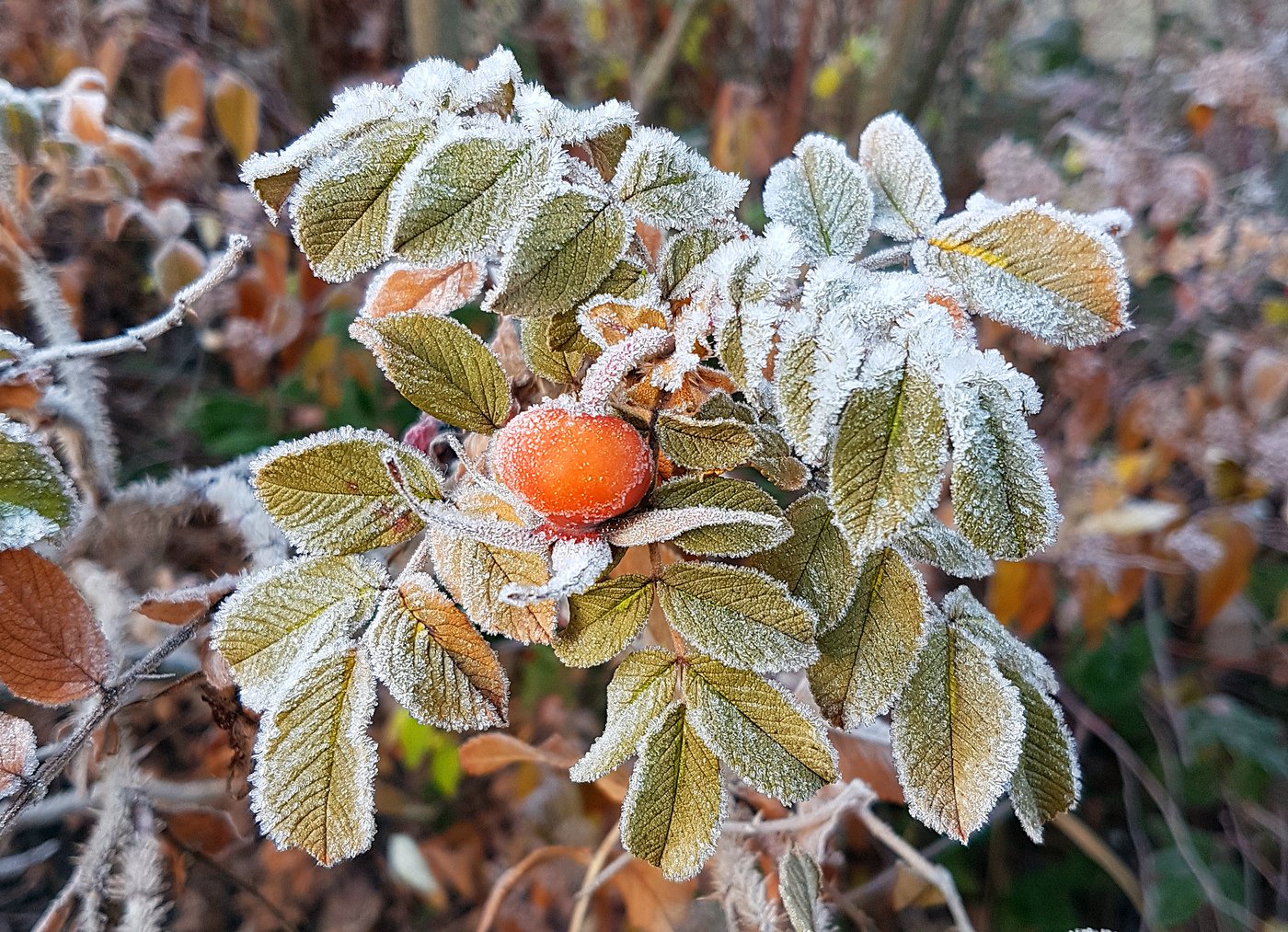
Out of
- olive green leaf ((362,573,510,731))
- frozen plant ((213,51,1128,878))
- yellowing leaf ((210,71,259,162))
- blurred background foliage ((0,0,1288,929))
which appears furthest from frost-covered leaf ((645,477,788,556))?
yellowing leaf ((210,71,259,162))

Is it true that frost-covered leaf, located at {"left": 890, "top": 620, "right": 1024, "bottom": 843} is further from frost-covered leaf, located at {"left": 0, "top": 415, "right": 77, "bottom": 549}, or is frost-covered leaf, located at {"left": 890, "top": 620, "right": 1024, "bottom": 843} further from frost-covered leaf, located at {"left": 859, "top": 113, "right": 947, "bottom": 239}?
frost-covered leaf, located at {"left": 0, "top": 415, "right": 77, "bottom": 549}

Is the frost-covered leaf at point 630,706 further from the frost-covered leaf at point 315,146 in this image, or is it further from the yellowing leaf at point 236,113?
the yellowing leaf at point 236,113

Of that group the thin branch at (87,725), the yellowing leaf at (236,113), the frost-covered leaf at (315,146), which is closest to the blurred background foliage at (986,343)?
the yellowing leaf at (236,113)

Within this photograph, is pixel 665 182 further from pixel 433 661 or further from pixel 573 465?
pixel 433 661

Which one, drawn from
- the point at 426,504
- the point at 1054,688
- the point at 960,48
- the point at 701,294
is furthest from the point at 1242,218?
the point at 426,504

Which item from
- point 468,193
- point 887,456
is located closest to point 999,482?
point 887,456
